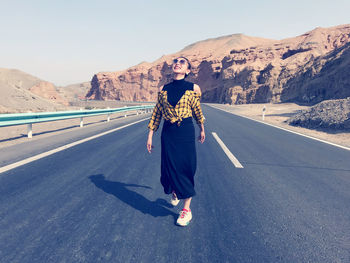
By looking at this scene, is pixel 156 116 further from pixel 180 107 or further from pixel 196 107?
pixel 196 107

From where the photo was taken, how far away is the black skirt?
9.88 ft

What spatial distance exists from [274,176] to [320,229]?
2.04m

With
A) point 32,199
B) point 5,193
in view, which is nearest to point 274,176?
point 32,199

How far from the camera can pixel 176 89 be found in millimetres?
3016

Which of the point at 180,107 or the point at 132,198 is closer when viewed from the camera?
the point at 180,107

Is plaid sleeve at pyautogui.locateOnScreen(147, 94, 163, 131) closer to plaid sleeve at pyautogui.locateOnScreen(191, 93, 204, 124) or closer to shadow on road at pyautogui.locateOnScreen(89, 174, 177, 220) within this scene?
plaid sleeve at pyautogui.locateOnScreen(191, 93, 204, 124)

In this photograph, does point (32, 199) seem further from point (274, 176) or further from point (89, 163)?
point (274, 176)

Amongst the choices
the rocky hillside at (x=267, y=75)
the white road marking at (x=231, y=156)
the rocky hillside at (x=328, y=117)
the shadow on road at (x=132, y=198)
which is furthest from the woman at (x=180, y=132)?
the rocky hillside at (x=267, y=75)

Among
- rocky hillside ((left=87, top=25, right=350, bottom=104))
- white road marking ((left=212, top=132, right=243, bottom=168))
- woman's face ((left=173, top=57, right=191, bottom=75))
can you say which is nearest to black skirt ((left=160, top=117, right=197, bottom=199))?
woman's face ((left=173, top=57, right=191, bottom=75))

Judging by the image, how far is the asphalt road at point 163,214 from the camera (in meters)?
2.36

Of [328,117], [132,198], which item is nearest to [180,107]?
[132,198]

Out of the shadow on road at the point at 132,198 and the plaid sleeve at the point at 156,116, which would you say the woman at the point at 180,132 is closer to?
the plaid sleeve at the point at 156,116

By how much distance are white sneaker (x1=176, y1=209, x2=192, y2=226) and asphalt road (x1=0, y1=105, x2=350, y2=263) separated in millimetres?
76

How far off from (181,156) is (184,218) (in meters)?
0.72
